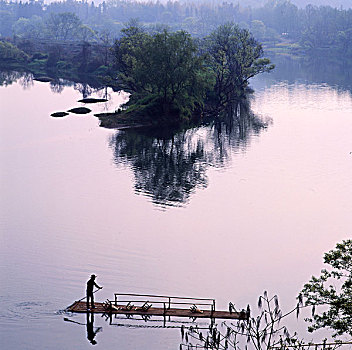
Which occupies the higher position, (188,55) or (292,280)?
(188,55)

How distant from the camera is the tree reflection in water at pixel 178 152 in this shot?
7175cm

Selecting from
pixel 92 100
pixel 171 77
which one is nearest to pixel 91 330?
pixel 171 77

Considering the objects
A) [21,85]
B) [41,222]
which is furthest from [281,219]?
[21,85]

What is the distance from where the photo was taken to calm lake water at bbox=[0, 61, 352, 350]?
147 ft

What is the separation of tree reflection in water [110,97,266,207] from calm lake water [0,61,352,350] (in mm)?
301

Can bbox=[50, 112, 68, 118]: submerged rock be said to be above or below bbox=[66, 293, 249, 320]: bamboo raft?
above

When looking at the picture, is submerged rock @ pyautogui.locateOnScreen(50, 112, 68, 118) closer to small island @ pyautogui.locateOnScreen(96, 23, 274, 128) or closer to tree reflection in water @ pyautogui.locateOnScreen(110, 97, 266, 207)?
small island @ pyautogui.locateOnScreen(96, 23, 274, 128)

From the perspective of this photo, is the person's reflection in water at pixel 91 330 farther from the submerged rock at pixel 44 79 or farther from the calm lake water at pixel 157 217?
the submerged rock at pixel 44 79

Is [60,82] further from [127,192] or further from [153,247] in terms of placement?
[153,247]

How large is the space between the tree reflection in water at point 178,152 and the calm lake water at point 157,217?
0.30 metres

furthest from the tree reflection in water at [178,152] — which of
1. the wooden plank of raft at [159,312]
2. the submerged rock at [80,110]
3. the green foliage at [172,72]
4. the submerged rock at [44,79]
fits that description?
the submerged rock at [44,79]

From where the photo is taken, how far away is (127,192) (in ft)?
227

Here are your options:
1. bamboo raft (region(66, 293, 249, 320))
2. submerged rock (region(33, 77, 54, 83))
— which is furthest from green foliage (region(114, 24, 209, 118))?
bamboo raft (region(66, 293, 249, 320))

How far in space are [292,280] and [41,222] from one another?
87.0 feet
